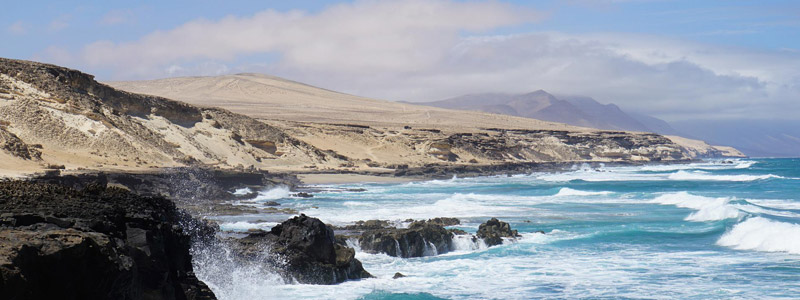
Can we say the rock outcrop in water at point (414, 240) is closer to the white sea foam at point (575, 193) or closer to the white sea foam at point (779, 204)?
the white sea foam at point (779, 204)

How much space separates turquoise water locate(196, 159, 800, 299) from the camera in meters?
14.7

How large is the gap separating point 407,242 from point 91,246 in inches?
506

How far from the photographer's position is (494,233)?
21922 millimetres

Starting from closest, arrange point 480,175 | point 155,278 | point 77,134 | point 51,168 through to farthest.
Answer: point 155,278 < point 51,168 < point 77,134 < point 480,175

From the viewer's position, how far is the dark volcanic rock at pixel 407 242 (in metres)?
19.1

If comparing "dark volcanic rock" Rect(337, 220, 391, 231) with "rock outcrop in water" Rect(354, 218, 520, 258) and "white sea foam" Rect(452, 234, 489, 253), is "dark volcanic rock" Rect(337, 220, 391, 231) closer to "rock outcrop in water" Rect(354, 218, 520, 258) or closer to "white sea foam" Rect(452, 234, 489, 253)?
"rock outcrop in water" Rect(354, 218, 520, 258)

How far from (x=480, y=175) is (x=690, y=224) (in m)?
40.4

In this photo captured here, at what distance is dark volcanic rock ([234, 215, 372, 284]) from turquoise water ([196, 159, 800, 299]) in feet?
1.08

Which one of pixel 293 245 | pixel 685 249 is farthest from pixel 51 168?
pixel 685 249

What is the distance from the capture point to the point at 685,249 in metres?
21.1

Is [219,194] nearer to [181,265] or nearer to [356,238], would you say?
[356,238]

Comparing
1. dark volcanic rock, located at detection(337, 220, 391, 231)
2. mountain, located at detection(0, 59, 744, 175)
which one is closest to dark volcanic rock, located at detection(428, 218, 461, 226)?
dark volcanic rock, located at detection(337, 220, 391, 231)

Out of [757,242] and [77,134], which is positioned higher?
[77,134]

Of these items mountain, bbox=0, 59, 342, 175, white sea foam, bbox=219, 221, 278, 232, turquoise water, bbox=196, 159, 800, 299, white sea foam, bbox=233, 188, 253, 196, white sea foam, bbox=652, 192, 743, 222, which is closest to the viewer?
turquoise water, bbox=196, 159, 800, 299
